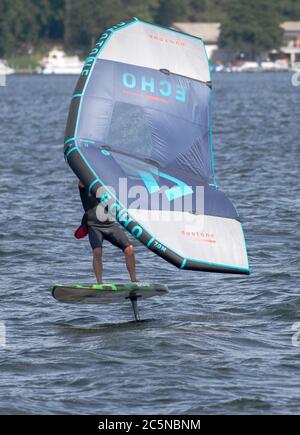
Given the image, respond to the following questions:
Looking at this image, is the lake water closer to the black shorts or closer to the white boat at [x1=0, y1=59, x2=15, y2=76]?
the black shorts

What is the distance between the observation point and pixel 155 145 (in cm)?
1716

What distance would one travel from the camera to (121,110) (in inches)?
669

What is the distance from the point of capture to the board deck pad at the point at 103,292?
15586mm

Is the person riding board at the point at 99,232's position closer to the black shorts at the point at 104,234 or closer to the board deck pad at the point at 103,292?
the black shorts at the point at 104,234

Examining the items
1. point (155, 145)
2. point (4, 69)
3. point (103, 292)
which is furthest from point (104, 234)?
point (4, 69)

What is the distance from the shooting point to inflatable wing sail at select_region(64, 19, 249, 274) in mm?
15766

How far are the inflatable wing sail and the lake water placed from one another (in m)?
1.11

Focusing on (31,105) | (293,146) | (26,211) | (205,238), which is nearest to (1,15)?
(31,105)

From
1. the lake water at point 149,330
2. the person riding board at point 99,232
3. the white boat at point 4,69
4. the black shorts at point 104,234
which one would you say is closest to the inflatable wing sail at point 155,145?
the person riding board at point 99,232

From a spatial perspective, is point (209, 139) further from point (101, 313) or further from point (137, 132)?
point (101, 313)

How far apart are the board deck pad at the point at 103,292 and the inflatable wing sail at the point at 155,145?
0.56m

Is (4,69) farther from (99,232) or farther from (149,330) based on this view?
(149,330)

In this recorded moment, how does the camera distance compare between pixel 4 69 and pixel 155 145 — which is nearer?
pixel 155 145

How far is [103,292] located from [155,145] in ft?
8.49
